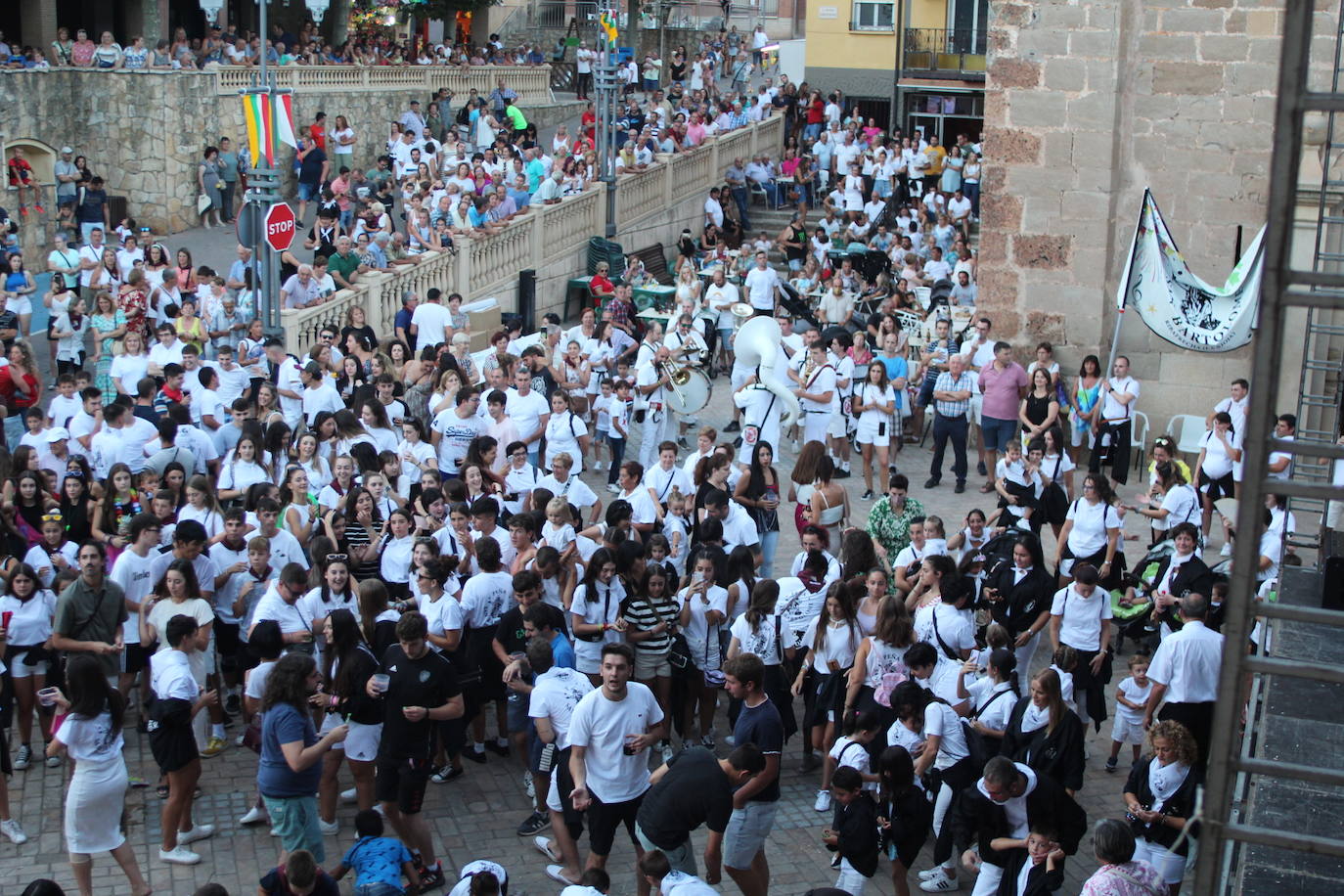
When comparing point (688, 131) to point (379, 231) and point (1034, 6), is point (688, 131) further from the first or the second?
point (1034, 6)

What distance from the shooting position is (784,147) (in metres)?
29.4

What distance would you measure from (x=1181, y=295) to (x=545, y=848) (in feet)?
27.7

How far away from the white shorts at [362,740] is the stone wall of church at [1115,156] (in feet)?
33.0

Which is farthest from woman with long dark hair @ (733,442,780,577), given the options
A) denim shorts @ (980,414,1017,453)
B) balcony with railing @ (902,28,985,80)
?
balcony with railing @ (902,28,985,80)

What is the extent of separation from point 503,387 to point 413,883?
6.25 m

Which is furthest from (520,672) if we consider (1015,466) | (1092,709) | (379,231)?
(379,231)

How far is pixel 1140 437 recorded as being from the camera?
15.9m

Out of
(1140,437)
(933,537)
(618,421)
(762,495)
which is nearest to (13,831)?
(762,495)

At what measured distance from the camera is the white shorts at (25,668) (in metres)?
9.12

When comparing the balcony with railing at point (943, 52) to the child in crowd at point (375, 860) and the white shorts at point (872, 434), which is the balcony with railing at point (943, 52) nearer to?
the white shorts at point (872, 434)

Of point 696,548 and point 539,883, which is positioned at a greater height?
point 696,548

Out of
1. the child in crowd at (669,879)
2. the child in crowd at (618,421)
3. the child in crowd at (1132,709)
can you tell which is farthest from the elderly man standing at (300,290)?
the child in crowd at (669,879)

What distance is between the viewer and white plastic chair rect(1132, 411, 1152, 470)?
51.9 feet

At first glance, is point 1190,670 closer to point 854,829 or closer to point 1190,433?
point 854,829
